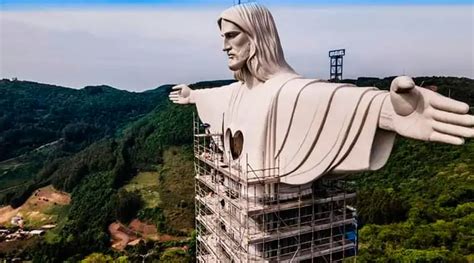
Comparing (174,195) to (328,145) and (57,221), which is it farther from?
(328,145)

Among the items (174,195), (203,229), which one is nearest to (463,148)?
(174,195)

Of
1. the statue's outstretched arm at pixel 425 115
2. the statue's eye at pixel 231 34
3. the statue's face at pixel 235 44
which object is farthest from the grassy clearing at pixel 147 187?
the statue's outstretched arm at pixel 425 115

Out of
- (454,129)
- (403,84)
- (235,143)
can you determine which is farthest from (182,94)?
(454,129)

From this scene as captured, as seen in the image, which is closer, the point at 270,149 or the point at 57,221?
the point at 270,149

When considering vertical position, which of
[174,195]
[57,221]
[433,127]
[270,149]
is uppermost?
[433,127]

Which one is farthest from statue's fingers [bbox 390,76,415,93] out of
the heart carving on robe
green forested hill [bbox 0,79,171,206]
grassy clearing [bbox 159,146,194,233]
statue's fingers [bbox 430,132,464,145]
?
green forested hill [bbox 0,79,171,206]

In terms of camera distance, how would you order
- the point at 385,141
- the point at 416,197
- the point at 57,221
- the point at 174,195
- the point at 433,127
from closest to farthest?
the point at 433,127 → the point at 385,141 → the point at 416,197 → the point at 174,195 → the point at 57,221
